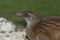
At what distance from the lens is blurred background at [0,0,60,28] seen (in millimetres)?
6632

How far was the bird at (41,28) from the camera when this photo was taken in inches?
165

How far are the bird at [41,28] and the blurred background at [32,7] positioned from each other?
82.2 inches

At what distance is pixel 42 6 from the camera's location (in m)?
7.03

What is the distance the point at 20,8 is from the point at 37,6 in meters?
0.39

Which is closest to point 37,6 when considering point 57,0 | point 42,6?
point 42,6

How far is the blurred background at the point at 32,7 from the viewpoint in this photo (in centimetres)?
663

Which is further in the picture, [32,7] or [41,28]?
[32,7]

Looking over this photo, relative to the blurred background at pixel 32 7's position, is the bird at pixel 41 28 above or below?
→ above

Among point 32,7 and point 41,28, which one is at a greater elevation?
point 41,28

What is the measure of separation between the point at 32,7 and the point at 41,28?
2.64 meters

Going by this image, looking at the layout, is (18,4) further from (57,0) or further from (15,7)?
Answer: (57,0)

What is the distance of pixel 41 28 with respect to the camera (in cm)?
426

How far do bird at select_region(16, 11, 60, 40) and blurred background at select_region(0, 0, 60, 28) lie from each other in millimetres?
2087

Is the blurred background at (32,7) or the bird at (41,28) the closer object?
the bird at (41,28)
